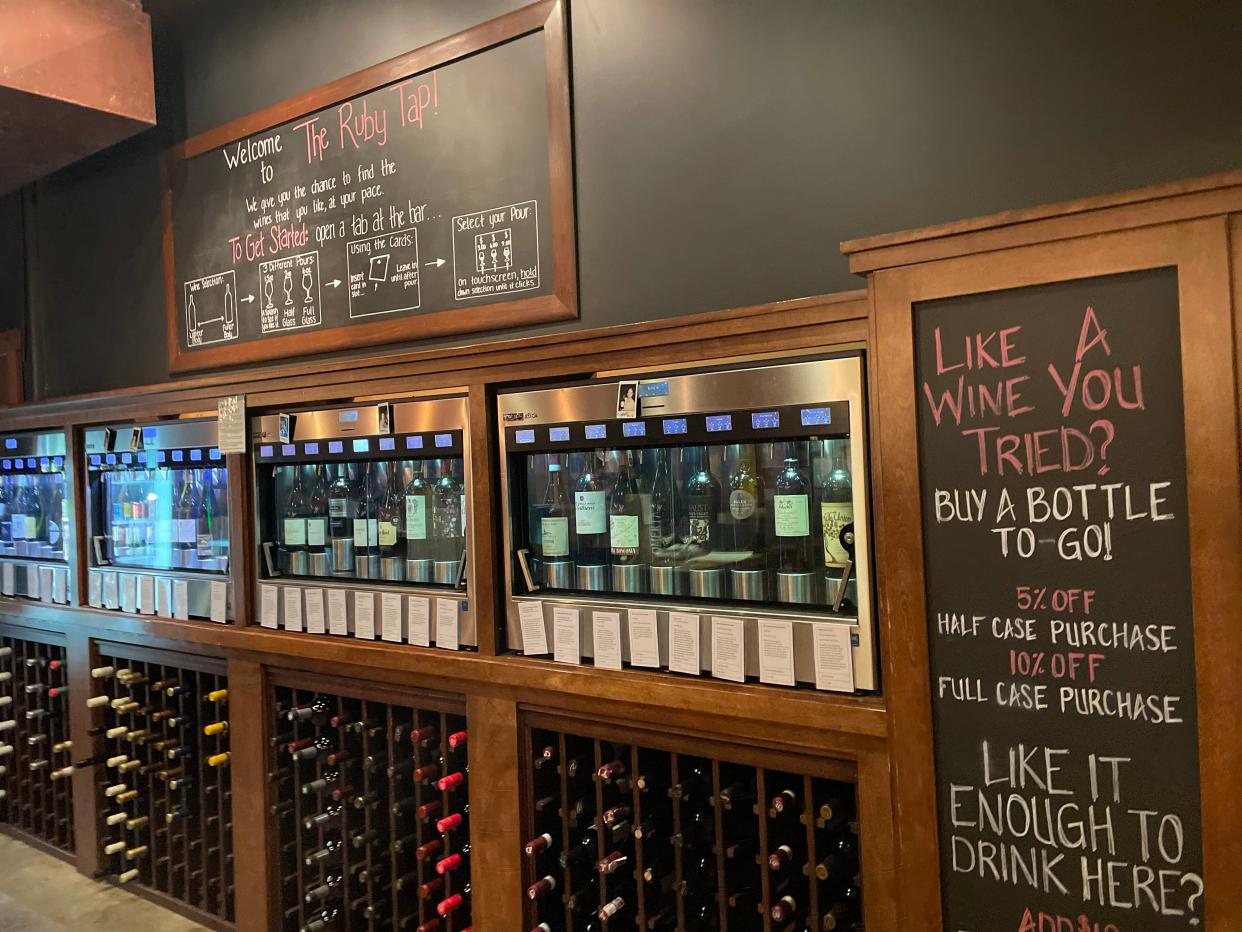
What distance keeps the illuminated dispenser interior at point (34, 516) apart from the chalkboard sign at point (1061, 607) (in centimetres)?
306

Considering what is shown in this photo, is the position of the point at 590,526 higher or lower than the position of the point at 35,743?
higher

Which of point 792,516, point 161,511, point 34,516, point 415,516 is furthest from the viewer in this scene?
point 34,516

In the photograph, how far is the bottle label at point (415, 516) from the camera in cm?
233

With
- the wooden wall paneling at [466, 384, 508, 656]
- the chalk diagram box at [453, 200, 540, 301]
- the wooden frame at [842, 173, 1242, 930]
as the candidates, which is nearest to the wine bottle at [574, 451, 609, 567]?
the wooden wall paneling at [466, 384, 508, 656]

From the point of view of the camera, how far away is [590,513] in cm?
202

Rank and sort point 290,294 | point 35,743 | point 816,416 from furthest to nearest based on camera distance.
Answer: point 35,743 < point 290,294 < point 816,416

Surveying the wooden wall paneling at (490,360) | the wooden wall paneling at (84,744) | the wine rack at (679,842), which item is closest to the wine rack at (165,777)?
the wooden wall paneling at (84,744)

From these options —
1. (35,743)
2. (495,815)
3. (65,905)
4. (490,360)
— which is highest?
(490,360)

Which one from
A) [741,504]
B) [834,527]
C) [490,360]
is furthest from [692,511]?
[490,360]

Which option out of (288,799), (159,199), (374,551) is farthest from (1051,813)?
(159,199)

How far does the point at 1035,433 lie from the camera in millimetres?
1303

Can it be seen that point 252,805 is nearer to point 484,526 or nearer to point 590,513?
point 484,526

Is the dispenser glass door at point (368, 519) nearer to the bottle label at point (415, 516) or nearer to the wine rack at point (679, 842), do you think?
the bottle label at point (415, 516)

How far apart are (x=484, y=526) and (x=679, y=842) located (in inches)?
33.1
